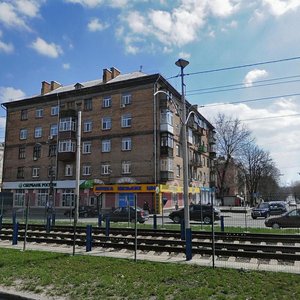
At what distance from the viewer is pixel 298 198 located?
22.5 m

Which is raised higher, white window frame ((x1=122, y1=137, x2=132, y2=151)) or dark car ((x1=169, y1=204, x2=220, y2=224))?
white window frame ((x1=122, y1=137, x2=132, y2=151))

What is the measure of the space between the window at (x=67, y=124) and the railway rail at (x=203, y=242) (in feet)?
92.8

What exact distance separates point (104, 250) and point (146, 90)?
32.1 metres

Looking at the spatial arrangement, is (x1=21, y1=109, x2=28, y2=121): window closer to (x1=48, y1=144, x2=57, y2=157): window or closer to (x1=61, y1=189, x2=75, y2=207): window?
(x1=48, y1=144, x2=57, y2=157): window

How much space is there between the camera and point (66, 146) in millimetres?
47219

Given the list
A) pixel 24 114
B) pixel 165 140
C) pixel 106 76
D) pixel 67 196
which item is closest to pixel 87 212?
pixel 67 196

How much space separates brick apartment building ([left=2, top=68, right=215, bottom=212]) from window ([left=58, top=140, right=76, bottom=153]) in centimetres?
13

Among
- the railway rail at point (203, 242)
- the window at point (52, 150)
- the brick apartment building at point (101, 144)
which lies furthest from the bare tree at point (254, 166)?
the railway rail at point (203, 242)

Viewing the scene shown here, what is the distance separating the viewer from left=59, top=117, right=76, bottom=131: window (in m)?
47.4

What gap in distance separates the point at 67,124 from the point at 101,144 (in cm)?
607

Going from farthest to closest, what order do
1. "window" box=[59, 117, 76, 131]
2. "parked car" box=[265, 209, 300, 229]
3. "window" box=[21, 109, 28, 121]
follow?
"window" box=[21, 109, 28, 121]
"window" box=[59, 117, 76, 131]
"parked car" box=[265, 209, 300, 229]

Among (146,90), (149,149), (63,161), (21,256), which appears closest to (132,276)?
(21,256)

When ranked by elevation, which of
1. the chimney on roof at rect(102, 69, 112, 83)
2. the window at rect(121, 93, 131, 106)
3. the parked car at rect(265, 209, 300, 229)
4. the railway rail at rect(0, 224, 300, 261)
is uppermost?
the chimney on roof at rect(102, 69, 112, 83)

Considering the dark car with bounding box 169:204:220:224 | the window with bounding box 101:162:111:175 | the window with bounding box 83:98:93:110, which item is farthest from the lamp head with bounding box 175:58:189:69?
the window with bounding box 83:98:93:110
